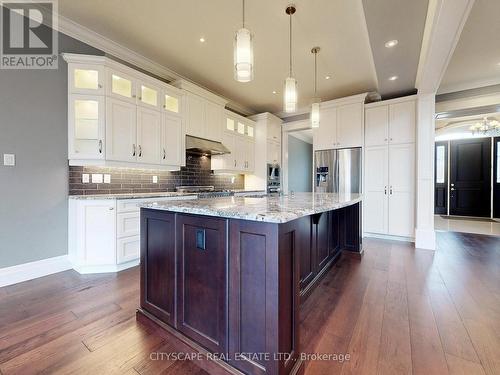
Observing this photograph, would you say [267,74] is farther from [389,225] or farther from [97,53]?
[389,225]

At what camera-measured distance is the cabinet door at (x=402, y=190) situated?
411 centimetres

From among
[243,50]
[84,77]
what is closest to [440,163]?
[243,50]

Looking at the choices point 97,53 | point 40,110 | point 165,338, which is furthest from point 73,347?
point 97,53

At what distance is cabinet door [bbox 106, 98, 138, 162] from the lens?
2.82m

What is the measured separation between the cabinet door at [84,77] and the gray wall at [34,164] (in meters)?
0.11

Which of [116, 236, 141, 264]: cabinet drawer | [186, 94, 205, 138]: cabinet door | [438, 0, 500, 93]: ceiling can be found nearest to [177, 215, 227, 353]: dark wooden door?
[116, 236, 141, 264]: cabinet drawer

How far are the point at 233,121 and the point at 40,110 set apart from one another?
10.4 ft

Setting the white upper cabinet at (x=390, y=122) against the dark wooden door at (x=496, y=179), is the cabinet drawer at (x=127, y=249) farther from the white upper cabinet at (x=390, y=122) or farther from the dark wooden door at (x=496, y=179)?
the dark wooden door at (x=496, y=179)

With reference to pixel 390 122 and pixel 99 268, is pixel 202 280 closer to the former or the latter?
pixel 99 268

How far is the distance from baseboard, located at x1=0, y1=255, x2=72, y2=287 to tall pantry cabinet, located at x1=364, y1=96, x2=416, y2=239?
487cm

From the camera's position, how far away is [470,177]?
6812 millimetres

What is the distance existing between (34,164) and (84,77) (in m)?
1.19

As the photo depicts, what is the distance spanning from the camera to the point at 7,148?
2350 millimetres

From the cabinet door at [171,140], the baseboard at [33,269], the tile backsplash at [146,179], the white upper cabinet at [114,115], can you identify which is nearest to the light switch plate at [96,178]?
the tile backsplash at [146,179]
